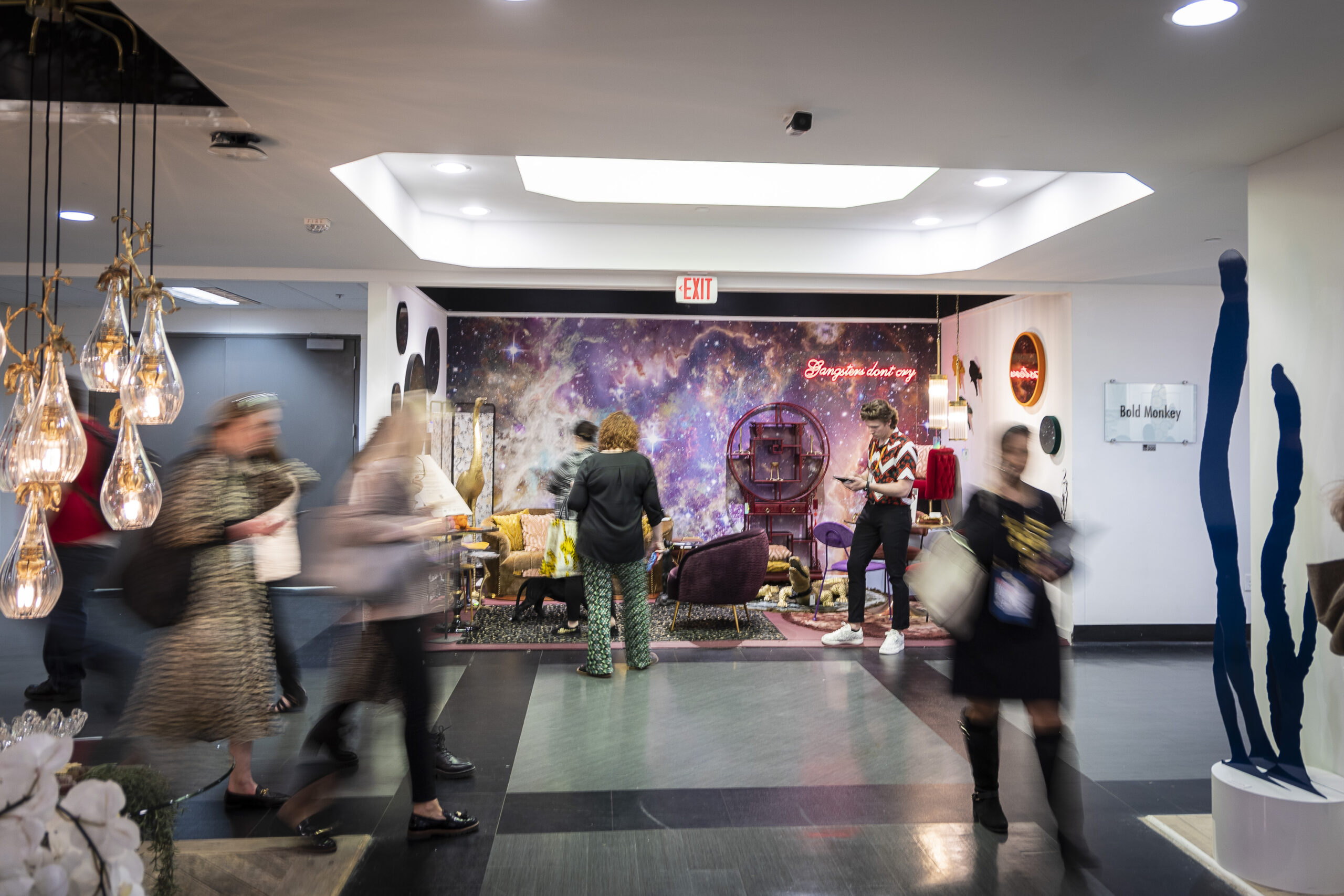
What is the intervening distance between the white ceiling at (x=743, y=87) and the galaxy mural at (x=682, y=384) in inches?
194

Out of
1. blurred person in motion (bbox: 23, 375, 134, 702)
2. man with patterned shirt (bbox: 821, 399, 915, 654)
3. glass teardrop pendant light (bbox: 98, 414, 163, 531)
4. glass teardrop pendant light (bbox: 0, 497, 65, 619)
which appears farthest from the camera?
man with patterned shirt (bbox: 821, 399, 915, 654)

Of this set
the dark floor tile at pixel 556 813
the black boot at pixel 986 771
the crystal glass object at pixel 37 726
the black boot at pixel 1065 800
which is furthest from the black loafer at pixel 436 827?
the black boot at pixel 1065 800

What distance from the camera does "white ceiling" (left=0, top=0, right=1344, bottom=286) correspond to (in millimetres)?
2457

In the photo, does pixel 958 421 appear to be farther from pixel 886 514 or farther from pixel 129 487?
pixel 129 487

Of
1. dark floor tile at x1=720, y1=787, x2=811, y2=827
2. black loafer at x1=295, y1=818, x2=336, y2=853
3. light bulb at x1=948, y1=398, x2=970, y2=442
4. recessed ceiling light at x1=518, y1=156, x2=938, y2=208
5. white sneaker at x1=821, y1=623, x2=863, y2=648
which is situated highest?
recessed ceiling light at x1=518, y1=156, x2=938, y2=208

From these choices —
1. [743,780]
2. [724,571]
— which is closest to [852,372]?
[724,571]

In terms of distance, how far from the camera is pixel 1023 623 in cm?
307

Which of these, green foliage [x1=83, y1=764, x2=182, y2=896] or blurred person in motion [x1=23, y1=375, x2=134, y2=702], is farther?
blurred person in motion [x1=23, y1=375, x2=134, y2=702]

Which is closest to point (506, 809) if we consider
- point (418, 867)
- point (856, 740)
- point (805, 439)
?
point (418, 867)

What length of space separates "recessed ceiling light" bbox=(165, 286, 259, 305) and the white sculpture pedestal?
8.28 meters

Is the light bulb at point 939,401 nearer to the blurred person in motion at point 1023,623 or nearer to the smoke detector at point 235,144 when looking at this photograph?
the blurred person in motion at point 1023,623

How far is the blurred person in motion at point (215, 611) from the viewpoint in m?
2.87

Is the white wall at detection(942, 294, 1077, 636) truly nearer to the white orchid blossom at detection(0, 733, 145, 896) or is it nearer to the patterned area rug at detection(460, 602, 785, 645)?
the patterned area rug at detection(460, 602, 785, 645)

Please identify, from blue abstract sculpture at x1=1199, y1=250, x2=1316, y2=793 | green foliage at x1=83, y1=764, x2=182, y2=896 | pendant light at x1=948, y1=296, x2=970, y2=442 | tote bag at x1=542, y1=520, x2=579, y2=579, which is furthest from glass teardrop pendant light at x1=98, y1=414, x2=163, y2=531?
pendant light at x1=948, y1=296, x2=970, y2=442
